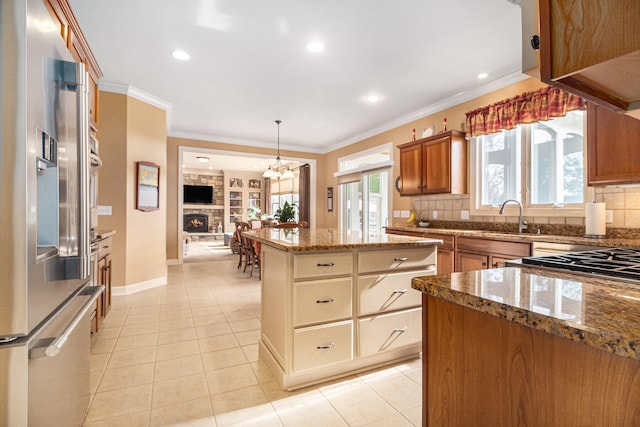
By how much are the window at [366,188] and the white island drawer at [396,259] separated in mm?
2987

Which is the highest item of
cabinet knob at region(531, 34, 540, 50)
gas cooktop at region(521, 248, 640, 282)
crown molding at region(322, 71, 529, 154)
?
crown molding at region(322, 71, 529, 154)

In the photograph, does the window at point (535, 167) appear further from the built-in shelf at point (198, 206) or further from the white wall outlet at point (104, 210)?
the built-in shelf at point (198, 206)

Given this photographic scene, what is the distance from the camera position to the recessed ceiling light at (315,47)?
2893 mm

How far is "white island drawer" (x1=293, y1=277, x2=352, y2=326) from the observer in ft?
6.00

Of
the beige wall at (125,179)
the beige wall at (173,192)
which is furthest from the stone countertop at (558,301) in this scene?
the beige wall at (173,192)

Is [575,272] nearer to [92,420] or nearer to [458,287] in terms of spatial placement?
[458,287]

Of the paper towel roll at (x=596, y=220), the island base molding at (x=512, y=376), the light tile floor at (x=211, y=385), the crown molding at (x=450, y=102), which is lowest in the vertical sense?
the light tile floor at (x=211, y=385)

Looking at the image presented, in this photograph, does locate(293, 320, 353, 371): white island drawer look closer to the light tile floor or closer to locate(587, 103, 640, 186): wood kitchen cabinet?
the light tile floor

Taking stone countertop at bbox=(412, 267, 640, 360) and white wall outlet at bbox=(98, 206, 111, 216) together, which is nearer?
stone countertop at bbox=(412, 267, 640, 360)

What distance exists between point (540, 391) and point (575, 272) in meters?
0.50

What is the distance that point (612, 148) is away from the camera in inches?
87.7

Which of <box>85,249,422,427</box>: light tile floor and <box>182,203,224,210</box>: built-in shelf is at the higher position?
<box>182,203,224,210</box>: built-in shelf

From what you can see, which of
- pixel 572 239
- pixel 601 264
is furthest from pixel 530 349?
pixel 572 239

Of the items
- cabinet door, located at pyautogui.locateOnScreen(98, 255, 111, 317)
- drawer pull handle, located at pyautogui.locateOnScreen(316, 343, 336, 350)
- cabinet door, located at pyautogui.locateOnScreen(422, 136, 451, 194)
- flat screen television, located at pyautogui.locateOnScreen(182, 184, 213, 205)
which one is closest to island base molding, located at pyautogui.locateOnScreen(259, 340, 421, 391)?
drawer pull handle, located at pyautogui.locateOnScreen(316, 343, 336, 350)
